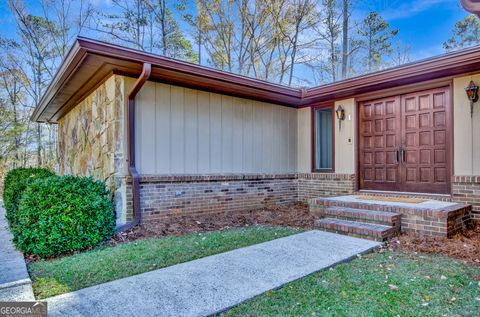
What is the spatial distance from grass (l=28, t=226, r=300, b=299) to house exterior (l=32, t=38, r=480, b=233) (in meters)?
1.11

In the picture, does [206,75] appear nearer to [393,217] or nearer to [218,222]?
[218,222]

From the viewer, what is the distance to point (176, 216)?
536 cm

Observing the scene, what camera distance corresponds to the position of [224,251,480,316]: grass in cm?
221

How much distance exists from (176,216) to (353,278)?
11.1ft

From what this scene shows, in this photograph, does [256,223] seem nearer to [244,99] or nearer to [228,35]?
[244,99]

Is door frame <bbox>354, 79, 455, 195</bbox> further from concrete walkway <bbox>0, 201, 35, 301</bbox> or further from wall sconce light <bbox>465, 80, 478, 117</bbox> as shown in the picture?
concrete walkway <bbox>0, 201, 35, 301</bbox>

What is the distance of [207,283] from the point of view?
268 centimetres

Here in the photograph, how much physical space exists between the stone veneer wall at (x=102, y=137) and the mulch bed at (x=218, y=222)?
2.05 ft

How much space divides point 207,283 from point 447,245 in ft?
10.3

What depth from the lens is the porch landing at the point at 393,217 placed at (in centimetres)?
410

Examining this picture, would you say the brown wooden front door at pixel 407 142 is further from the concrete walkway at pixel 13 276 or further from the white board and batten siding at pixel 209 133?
the concrete walkway at pixel 13 276

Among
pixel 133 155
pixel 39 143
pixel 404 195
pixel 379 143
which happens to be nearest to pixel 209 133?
pixel 133 155

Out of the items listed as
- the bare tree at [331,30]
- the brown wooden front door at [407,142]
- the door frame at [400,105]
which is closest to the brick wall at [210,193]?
the door frame at [400,105]

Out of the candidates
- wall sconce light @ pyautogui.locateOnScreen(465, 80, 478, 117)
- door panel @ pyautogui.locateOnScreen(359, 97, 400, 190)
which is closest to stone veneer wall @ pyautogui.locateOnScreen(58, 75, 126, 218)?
door panel @ pyautogui.locateOnScreen(359, 97, 400, 190)
